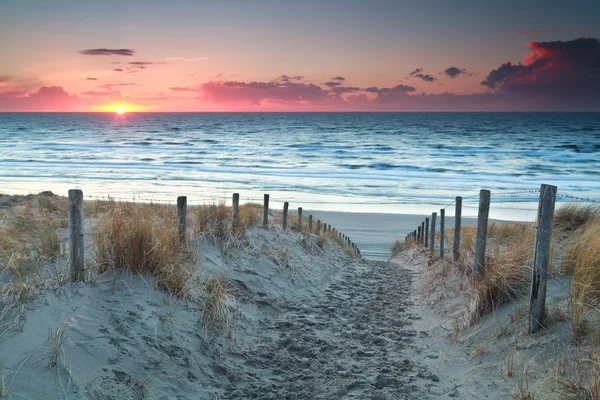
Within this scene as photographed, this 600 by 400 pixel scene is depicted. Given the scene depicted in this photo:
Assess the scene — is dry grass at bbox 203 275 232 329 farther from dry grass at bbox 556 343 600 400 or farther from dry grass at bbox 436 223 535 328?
dry grass at bbox 556 343 600 400

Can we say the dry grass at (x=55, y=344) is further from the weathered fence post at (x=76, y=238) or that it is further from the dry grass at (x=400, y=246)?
the dry grass at (x=400, y=246)

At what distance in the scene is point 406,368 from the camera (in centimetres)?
630

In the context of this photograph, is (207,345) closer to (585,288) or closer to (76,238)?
(76,238)

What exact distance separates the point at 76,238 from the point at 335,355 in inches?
148

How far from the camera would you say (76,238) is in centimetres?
583

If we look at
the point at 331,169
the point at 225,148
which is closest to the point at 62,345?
the point at 331,169

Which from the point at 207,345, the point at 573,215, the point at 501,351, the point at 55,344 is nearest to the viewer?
the point at 55,344

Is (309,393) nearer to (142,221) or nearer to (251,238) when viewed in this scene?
(142,221)

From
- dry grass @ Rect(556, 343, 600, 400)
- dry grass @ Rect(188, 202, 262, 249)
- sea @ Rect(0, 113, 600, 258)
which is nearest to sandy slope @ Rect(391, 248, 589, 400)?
dry grass @ Rect(556, 343, 600, 400)

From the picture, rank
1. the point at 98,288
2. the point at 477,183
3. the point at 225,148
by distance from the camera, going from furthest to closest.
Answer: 1. the point at 225,148
2. the point at 477,183
3. the point at 98,288

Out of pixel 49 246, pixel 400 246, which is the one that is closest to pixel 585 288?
pixel 49 246

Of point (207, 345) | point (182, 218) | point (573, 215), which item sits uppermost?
point (182, 218)

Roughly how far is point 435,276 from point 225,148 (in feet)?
204

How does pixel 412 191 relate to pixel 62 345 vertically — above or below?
below
